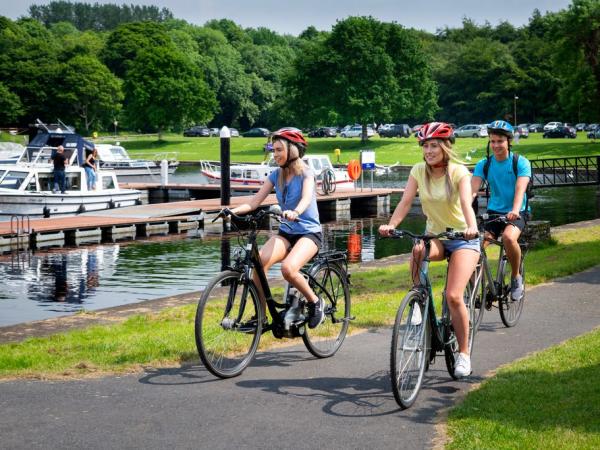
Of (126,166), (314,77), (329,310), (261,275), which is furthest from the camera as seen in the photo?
(314,77)

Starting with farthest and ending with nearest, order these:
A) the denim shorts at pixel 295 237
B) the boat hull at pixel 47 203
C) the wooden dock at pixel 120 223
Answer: the boat hull at pixel 47 203, the wooden dock at pixel 120 223, the denim shorts at pixel 295 237

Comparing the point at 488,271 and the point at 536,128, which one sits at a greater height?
the point at 536,128

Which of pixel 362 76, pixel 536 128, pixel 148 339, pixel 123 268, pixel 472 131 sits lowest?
pixel 123 268

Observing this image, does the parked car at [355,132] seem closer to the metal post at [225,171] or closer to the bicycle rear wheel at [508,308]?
the metal post at [225,171]

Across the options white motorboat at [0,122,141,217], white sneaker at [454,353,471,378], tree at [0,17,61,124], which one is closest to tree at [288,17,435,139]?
tree at [0,17,61,124]

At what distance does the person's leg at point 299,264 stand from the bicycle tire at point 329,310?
0.88 ft

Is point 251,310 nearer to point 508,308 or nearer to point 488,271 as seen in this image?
point 488,271

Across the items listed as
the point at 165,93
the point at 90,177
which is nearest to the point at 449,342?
the point at 90,177

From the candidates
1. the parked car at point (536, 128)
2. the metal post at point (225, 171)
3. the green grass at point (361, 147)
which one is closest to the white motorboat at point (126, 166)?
the green grass at point (361, 147)

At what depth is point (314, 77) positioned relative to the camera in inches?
3637

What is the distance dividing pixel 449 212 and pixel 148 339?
3.63 meters

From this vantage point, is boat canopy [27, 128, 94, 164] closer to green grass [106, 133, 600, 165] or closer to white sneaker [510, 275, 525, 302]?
green grass [106, 133, 600, 165]

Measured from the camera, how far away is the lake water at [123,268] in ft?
64.9

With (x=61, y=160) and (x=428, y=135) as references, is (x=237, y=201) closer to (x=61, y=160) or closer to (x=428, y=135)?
(x=61, y=160)
